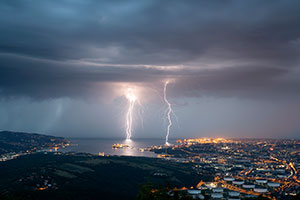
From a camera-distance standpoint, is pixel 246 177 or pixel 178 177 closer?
pixel 178 177

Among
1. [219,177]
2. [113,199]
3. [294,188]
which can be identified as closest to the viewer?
[113,199]

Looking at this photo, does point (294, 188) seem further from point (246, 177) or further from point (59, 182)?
point (59, 182)

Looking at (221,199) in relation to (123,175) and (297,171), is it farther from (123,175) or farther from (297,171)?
(297,171)

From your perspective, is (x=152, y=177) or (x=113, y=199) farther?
(x=152, y=177)

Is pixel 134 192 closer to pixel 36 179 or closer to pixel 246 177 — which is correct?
pixel 36 179

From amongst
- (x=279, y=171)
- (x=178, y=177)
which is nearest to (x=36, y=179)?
(x=178, y=177)

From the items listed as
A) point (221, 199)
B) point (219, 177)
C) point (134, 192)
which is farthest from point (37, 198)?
point (219, 177)

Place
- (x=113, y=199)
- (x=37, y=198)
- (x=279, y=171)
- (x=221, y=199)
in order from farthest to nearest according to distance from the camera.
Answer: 1. (x=279, y=171)
2. (x=221, y=199)
3. (x=113, y=199)
4. (x=37, y=198)

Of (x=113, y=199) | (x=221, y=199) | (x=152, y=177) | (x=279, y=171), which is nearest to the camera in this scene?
(x=113, y=199)

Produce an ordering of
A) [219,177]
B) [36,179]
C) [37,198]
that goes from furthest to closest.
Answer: [219,177] < [36,179] < [37,198]
